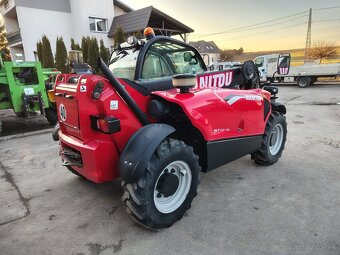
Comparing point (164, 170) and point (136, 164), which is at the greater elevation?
point (136, 164)

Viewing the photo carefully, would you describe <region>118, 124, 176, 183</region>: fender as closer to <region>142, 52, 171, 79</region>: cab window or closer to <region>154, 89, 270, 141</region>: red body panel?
<region>154, 89, 270, 141</region>: red body panel

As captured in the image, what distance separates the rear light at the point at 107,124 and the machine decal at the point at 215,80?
1377mm

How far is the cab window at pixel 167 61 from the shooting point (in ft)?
10.1

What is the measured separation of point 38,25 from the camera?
17750 millimetres

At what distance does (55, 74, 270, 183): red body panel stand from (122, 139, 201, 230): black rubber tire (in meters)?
0.31

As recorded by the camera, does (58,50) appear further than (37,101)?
Yes

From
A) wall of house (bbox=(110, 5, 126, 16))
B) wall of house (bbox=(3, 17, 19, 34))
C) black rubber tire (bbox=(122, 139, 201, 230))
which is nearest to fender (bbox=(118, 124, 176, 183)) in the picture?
black rubber tire (bbox=(122, 139, 201, 230))

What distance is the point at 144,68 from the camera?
3006 mm

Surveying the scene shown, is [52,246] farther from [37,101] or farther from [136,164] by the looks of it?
[37,101]

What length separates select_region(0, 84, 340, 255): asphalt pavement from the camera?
2.29m

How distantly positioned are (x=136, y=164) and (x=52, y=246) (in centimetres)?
107

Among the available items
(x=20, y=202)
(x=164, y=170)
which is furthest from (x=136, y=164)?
(x=20, y=202)

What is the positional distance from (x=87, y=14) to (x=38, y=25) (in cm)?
334

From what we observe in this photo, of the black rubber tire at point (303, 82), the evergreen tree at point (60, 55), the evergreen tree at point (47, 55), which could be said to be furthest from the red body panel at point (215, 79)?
the black rubber tire at point (303, 82)
